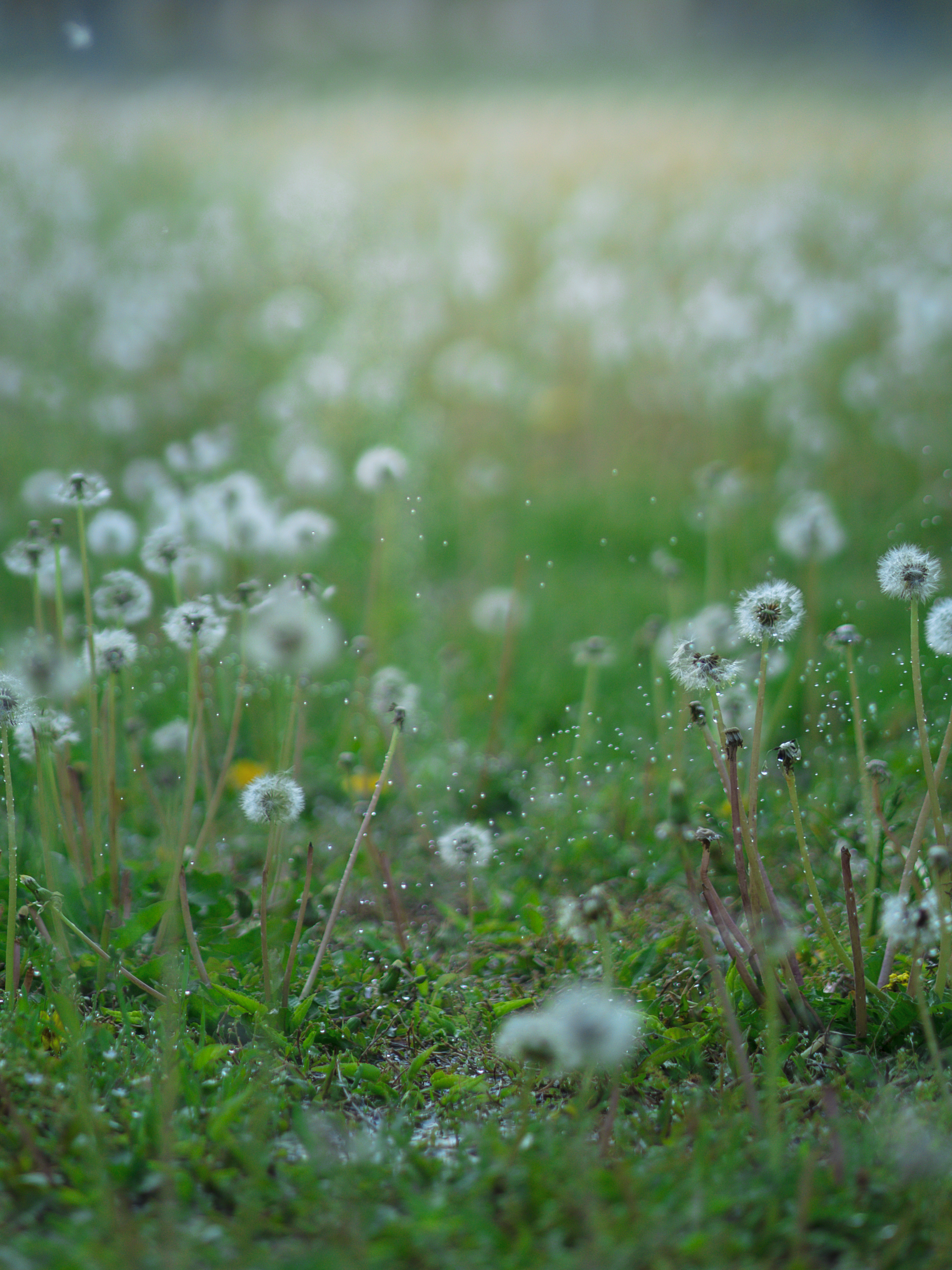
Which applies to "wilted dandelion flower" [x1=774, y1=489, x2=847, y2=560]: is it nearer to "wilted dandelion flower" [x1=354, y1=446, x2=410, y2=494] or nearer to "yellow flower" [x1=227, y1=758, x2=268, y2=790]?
"wilted dandelion flower" [x1=354, y1=446, x2=410, y2=494]

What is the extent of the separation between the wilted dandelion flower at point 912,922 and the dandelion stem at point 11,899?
1257mm

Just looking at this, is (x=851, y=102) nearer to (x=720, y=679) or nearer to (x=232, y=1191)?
(x=720, y=679)

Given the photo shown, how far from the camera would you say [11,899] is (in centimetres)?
172

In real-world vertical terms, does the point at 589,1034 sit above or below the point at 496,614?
below

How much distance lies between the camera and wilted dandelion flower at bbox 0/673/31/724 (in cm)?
178

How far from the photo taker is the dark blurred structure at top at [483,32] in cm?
1030

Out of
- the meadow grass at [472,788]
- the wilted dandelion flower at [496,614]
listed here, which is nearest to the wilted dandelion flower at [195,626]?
the meadow grass at [472,788]

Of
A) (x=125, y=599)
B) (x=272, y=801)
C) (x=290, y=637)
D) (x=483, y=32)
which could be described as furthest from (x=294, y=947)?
(x=483, y=32)

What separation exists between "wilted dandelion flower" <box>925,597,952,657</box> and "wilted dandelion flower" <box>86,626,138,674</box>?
136 centimetres

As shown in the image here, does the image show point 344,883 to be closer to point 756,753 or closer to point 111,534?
point 756,753

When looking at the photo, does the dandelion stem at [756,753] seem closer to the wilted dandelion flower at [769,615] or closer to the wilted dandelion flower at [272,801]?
the wilted dandelion flower at [769,615]

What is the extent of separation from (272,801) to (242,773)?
0.84 meters

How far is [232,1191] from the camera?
4.74 ft

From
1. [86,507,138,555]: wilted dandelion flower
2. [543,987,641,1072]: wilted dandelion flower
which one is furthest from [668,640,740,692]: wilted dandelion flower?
[86,507,138,555]: wilted dandelion flower
